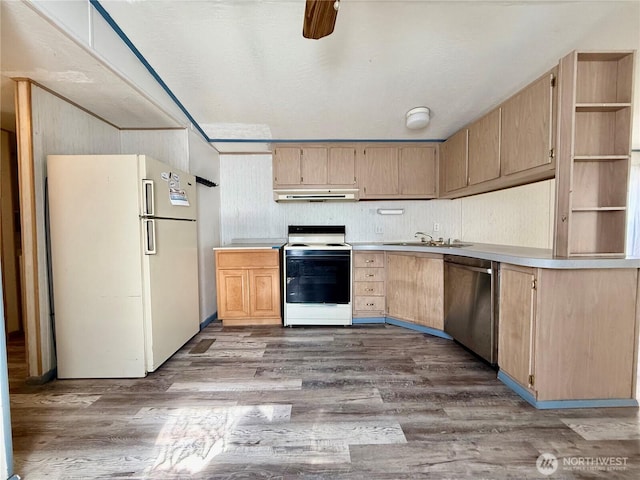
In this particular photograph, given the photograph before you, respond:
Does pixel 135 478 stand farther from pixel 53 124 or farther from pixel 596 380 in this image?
pixel 596 380

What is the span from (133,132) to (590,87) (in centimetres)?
392

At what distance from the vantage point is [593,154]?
166 cm

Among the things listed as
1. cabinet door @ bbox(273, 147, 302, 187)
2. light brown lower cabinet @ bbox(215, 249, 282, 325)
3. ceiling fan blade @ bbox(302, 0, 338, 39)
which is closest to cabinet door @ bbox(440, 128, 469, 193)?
cabinet door @ bbox(273, 147, 302, 187)

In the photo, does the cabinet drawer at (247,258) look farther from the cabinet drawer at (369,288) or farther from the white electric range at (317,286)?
the cabinet drawer at (369,288)

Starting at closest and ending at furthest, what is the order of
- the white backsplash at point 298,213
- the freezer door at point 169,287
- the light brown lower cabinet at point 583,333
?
the light brown lower cabinet at point 583,333
the freezer door at point 169,287
the white backsplash at point 298,213

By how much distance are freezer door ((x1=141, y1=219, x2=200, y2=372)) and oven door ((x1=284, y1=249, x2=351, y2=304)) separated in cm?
104

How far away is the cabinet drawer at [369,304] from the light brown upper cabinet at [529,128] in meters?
1.87

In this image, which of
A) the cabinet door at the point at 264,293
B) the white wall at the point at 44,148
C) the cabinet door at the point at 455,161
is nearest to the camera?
the white wall at the point at 44,148

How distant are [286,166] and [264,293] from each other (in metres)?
1.68

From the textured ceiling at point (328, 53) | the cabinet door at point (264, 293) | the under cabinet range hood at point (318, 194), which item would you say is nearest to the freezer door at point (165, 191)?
the textured ceiling at point (328, 53)

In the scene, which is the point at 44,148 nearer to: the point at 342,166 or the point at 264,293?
the point at 264,293

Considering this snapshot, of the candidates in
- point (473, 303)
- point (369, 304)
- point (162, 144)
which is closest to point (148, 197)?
point (162, 144)

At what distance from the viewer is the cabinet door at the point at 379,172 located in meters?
3.46
